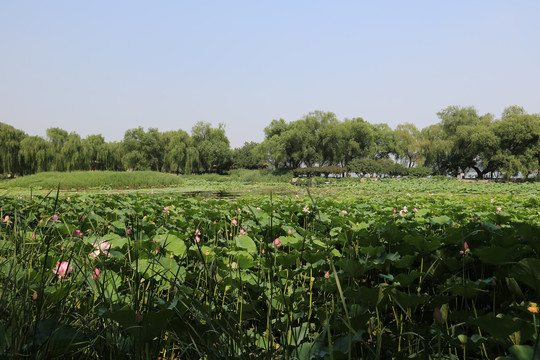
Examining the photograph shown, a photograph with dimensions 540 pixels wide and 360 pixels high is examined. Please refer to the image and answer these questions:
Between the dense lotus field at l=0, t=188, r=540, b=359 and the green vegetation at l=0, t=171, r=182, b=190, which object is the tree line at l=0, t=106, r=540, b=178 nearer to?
the green vegetation at l=0, t=171, r=182, b=190

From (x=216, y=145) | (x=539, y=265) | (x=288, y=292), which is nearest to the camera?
(x=539, y=265)

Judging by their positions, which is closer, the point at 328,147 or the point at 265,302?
the point at 265,302

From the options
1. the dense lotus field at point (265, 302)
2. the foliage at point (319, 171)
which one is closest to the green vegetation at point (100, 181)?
the foliage at point (319, 171)

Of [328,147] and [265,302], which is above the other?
[328,147]

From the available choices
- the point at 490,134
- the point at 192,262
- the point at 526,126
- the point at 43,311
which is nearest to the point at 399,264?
the point at 192,262

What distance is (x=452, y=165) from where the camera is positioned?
36.4 m

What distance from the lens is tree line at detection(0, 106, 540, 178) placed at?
29.5m

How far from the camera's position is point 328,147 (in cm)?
3581

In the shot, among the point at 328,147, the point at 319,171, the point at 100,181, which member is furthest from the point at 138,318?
the point at 328,147

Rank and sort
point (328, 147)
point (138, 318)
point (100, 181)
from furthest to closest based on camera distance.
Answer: point (328, 147), point (100, 181), point (138, 318)

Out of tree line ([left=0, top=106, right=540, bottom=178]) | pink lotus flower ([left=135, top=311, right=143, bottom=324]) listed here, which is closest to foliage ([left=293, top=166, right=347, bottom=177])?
tree line ([left=0, top=106, right=540, bottom=178])

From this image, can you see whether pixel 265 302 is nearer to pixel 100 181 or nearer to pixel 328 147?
pixel 100 181

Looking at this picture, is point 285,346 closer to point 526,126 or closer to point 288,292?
point 288,292

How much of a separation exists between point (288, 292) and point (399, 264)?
2.29ft
